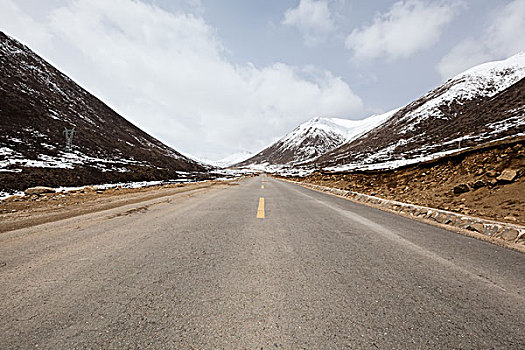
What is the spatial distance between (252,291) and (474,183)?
9.34 metres

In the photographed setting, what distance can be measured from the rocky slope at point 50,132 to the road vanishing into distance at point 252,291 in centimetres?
1622

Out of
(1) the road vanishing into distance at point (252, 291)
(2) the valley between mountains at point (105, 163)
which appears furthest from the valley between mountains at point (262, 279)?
(2) the valley between mountains at point (105, 163)

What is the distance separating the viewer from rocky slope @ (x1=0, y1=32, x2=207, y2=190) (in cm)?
1738

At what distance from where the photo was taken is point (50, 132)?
2661 centimetres

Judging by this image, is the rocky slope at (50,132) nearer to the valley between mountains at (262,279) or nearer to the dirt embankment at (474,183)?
the valley between mountains at (262,279)

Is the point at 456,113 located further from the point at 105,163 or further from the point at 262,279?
A: the point at 262,279

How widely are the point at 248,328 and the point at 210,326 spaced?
27cm

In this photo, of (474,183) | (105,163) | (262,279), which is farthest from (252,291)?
(105,163)

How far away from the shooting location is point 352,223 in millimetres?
4840

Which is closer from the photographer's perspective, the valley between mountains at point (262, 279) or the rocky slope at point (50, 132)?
the valley between mountains at point (262, 279)

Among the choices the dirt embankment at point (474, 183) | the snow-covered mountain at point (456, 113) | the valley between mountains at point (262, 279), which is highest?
the snow-covered mountain at point (456, 113)

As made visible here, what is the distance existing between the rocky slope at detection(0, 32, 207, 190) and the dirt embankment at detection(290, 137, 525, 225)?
72.0 feet

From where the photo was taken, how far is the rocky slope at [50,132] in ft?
57.0

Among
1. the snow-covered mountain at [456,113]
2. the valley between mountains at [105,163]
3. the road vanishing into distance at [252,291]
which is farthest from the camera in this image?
the snow-covered mountain at [456,113]
